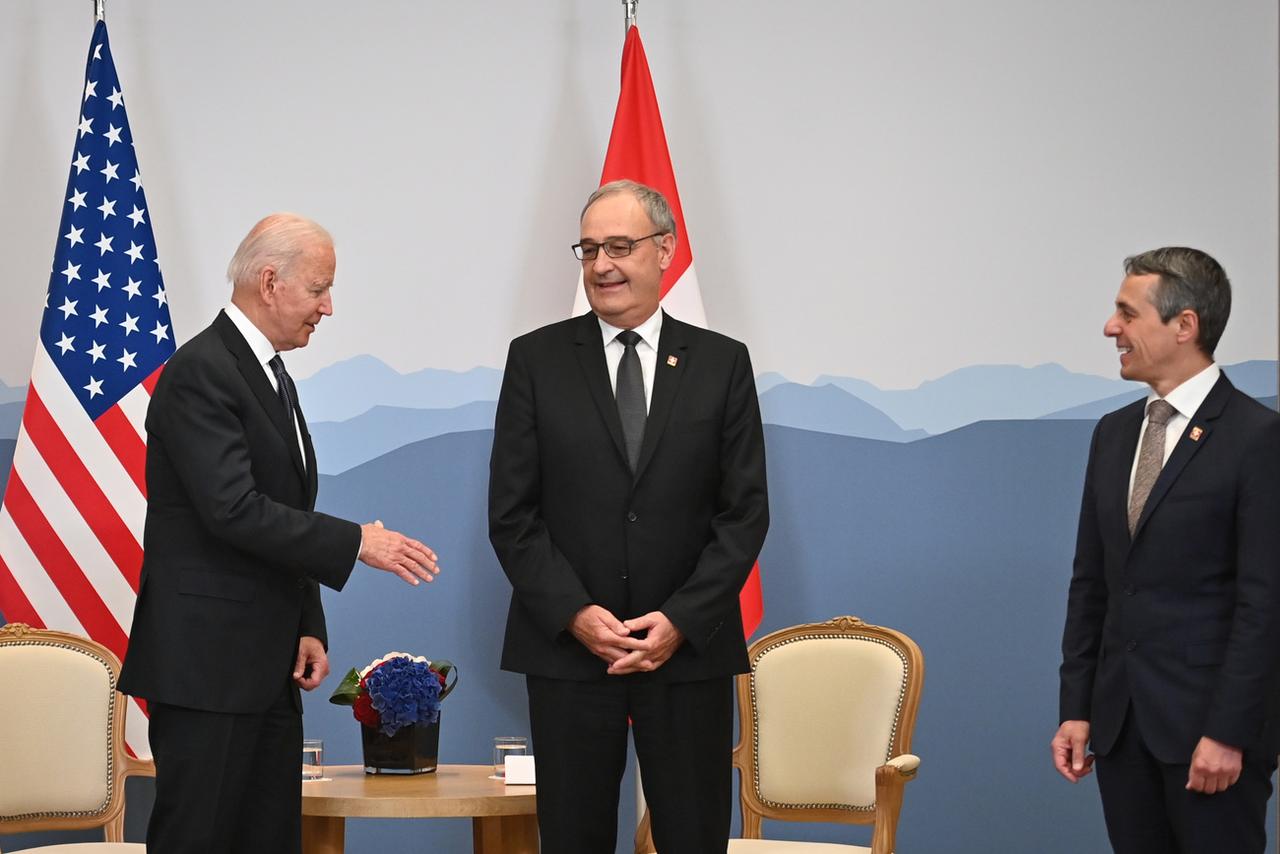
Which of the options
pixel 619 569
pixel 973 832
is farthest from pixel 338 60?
pixel 973 832

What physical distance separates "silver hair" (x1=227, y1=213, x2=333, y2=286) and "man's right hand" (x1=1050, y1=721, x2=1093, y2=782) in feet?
6.02

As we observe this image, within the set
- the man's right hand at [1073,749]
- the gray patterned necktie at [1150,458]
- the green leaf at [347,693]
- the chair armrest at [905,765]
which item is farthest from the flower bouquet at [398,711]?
the gray patterned necktie at [1150,458]

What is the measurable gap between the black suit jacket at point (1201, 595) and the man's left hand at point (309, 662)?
1.56m

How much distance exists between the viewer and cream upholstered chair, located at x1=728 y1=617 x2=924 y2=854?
3637mm

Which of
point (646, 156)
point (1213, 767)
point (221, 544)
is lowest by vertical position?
point (1213, 767)

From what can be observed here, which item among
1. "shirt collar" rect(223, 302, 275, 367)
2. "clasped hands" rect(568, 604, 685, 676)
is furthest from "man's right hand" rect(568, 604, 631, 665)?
"shirt collar" rect(223, 302, 275, 367)

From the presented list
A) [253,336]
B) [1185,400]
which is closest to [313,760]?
[253,336]

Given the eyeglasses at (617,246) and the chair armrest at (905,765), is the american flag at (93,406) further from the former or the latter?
the chair armrest at (905,765)

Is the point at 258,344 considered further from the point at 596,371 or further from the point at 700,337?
the point at 700,337

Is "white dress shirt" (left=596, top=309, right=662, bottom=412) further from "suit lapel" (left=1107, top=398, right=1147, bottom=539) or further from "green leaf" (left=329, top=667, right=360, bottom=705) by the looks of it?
"green leaf" (left=329, top=667, right=360, bottom=705)

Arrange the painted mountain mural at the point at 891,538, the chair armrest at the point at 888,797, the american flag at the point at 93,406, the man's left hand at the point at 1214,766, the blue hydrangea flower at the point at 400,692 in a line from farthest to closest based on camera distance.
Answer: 1. the painted mountain mural at the point at 891,538
2. the american flag at the point at 93,406
3. the blue hydrangea flower at the point at 400,692
4. the chair armrest at the point at 888,797
5. the man's left hand at the point at 1214,766

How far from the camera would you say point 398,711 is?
11.2 ft

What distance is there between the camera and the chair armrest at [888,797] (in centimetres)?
326

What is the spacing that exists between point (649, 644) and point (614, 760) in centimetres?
26
